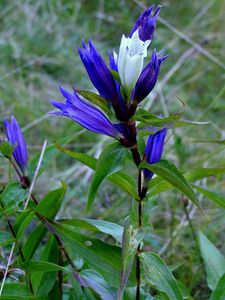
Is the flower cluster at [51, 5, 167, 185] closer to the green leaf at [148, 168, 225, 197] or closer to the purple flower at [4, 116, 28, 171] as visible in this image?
the green leaf at [148, 168, 225, 197]

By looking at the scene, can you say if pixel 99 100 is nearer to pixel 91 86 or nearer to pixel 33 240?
pixel 33 240

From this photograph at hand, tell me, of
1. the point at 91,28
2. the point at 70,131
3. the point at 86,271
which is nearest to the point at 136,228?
the point at 86,271

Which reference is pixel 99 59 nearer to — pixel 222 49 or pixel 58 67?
pixel 58 67

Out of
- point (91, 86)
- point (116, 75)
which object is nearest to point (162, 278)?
point (116, 75)

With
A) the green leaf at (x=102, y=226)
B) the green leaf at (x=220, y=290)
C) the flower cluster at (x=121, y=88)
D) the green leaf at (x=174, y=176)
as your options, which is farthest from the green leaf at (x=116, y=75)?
the green leaf at (x=220, y=290)

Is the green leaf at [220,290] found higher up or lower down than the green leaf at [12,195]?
lower down

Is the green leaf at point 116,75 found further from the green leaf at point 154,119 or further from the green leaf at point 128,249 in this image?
the green leaf at point 128,249
